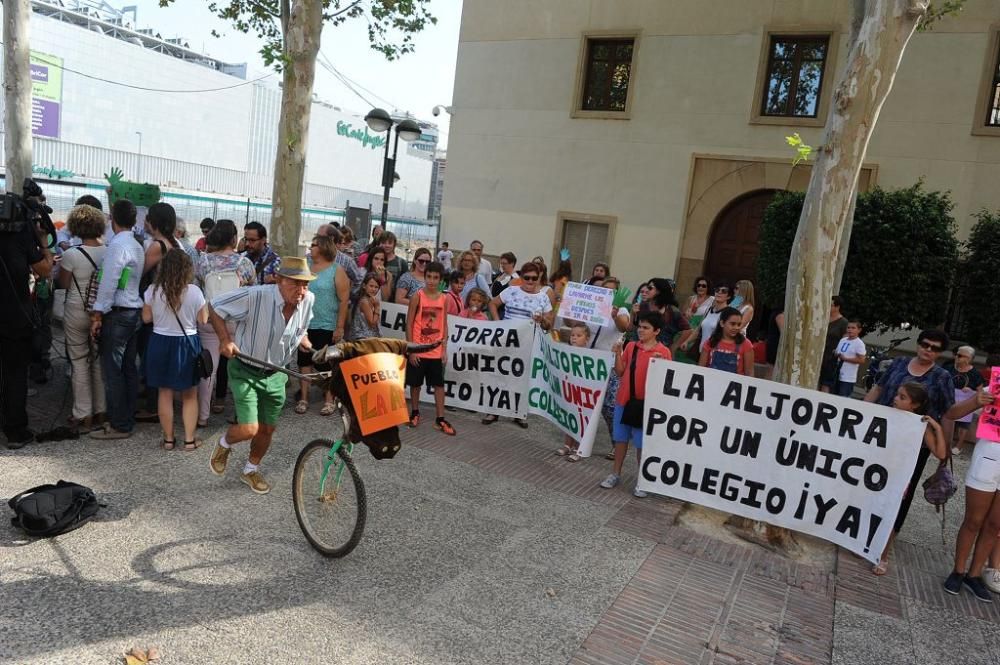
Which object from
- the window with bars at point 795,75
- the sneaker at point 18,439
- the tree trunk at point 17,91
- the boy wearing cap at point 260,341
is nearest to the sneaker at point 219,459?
the boy wearing cap at point 260,341

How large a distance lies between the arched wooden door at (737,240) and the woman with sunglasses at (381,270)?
9094mm

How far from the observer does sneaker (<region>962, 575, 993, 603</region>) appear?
4.98 m

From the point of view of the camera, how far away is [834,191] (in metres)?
5.49

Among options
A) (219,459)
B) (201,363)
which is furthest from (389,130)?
(219,459)

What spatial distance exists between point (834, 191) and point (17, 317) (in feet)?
21.0

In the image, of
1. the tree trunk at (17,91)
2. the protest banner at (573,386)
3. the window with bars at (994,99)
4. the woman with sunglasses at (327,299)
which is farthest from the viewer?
the window with bars at (994,99)

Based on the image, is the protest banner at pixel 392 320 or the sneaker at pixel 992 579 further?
the protest banner at pixel 392 320

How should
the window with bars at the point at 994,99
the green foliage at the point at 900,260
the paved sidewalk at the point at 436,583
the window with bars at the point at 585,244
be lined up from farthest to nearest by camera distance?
the window with bars at the point at 585,244
the window with bars at the point at 994,99
the green foliage at the point at 900,260
the paved sidewalk at the point at 436,583

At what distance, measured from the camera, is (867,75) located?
17.3 ft

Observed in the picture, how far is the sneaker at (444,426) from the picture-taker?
744 cm

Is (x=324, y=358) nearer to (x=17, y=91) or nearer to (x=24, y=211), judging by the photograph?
(x=24, y=211)

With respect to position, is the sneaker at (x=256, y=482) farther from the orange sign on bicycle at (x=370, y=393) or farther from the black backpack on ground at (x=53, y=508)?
the orange sign on bicycle at (x=370, y=393)

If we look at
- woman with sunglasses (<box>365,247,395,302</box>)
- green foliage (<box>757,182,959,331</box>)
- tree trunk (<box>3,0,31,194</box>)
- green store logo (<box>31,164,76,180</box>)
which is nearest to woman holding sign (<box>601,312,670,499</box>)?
woman with sunglasses (<box>365,247,395,302</box>)

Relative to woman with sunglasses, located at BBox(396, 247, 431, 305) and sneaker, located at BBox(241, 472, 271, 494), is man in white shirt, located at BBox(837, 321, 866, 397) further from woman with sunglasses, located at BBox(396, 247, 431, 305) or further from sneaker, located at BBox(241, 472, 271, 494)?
sneaker, located at BBox(241, 472, 271, 494)
